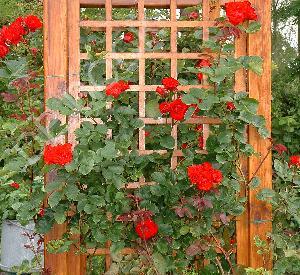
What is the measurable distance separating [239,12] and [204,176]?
2.48ft

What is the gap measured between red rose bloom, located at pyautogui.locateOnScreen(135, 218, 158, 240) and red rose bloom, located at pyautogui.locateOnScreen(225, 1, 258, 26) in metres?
0.95

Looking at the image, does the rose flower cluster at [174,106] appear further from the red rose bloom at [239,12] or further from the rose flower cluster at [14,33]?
the rose flower cluster at [14,33]

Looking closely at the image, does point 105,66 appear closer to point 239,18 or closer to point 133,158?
point 133,158

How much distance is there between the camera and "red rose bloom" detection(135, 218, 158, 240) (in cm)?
279

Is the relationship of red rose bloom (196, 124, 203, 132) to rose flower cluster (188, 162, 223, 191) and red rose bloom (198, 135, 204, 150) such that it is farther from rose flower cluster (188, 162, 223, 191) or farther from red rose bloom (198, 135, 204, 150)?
rose flower cluster (188, 162, 223, 191)

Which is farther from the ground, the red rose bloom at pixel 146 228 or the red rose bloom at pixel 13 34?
the red rose bloom at pixel 13 34

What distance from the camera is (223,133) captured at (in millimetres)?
2936

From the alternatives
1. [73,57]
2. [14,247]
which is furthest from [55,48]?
[14,247]

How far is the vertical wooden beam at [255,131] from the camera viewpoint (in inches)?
121

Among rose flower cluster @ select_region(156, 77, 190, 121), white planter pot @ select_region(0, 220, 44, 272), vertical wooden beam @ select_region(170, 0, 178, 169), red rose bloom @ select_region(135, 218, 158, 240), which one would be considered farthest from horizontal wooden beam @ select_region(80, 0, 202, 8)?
white planter pot @ select_region(0, 220, 44, 272)

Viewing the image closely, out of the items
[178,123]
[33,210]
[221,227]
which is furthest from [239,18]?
[33,210]

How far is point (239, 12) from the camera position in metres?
2.88

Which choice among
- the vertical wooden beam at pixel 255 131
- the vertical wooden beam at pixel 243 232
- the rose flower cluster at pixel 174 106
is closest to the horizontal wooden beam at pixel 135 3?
the vertical wooden beam at pixel 255 131

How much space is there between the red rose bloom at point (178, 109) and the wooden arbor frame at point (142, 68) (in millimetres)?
201
